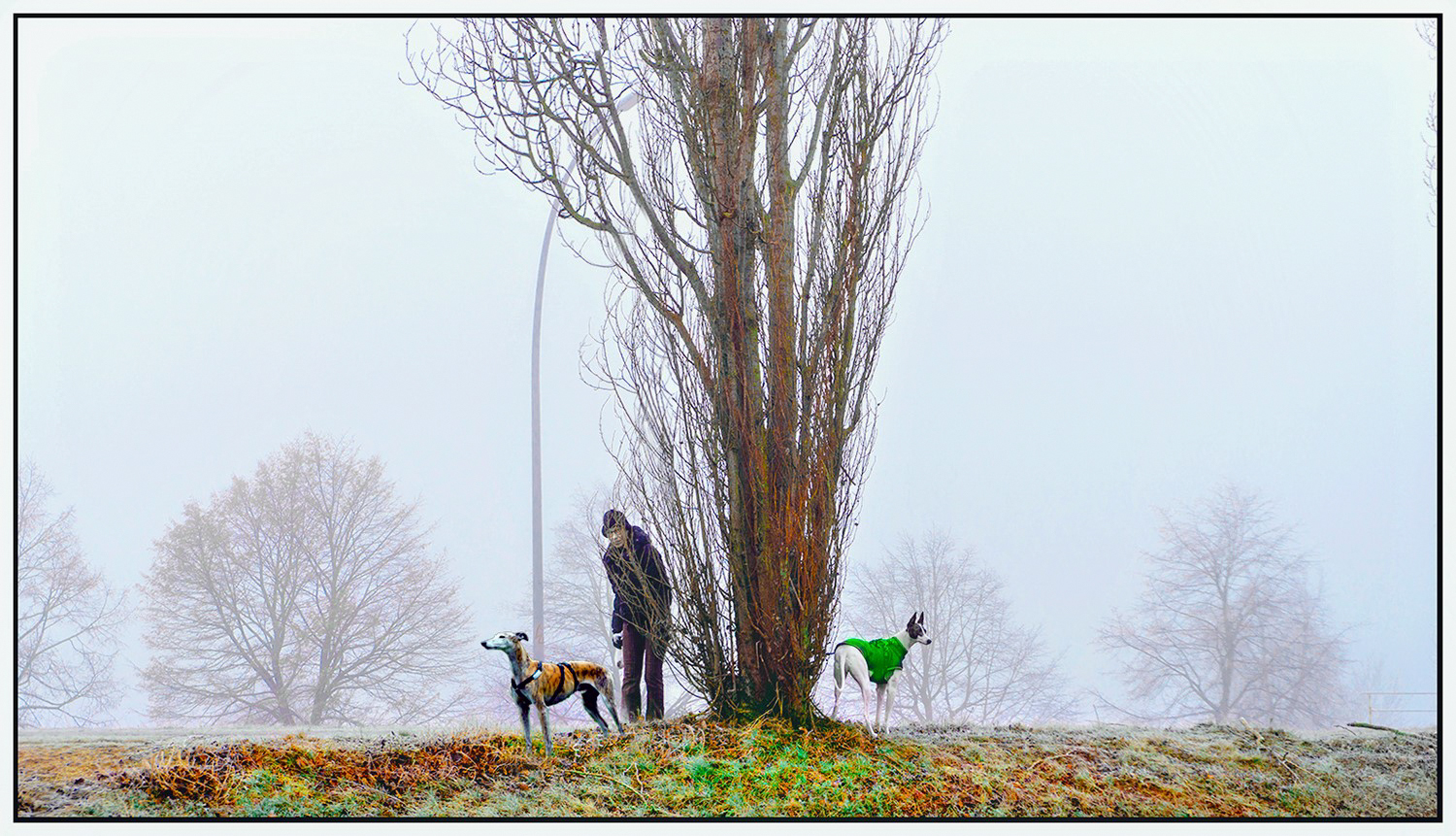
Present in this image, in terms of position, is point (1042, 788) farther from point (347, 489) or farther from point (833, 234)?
point (347, 489)

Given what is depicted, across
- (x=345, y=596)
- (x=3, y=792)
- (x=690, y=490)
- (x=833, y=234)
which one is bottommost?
(x=3, y=792)

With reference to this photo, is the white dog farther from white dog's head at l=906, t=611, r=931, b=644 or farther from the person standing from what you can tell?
the person standing

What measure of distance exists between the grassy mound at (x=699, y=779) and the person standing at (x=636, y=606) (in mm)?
304

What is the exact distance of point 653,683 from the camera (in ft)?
22.8

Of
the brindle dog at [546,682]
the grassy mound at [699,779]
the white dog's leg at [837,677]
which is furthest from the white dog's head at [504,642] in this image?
the white dog's leg at [837,677]

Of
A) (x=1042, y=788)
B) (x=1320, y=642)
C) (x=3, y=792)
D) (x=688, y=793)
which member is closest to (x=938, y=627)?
(x=1320, y=642)

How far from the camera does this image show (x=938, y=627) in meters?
11.2

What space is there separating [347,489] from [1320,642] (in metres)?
9.23

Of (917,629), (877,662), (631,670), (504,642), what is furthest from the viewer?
(631,670)

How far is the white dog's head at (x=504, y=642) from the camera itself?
19.8ft

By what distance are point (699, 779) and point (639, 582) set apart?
1207 mm

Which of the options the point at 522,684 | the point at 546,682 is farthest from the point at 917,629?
the point at 522,684

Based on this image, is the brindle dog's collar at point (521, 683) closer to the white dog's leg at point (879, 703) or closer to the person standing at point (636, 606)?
the person standing at point (636, 606)

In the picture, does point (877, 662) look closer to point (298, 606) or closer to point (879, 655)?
point (879, 655)
